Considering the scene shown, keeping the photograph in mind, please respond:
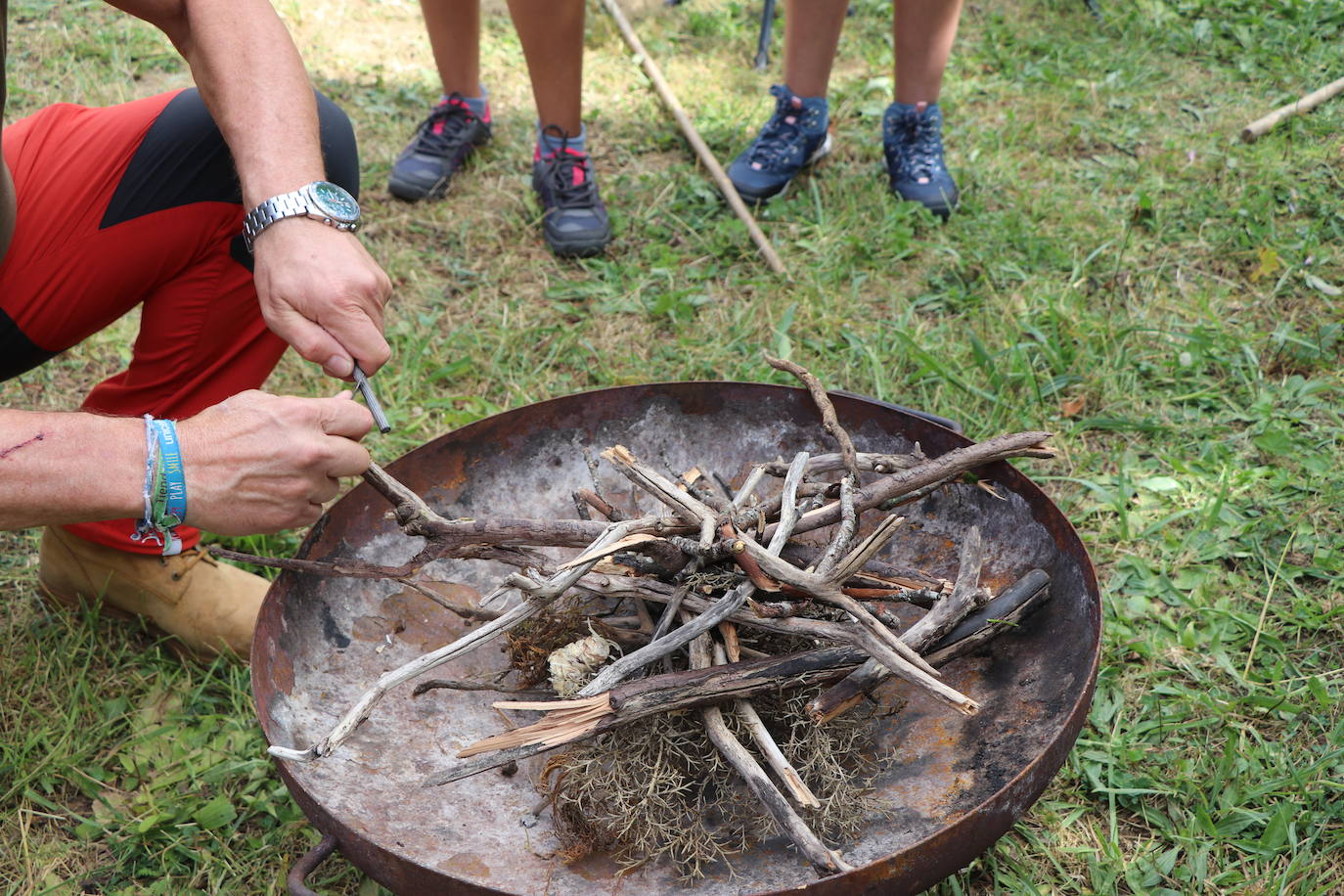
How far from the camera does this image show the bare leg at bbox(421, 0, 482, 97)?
345 cm

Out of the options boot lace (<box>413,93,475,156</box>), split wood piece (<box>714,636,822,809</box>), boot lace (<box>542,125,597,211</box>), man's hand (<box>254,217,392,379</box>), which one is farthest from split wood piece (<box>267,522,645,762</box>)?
boot lace (<box>413,93,475,156</box>)

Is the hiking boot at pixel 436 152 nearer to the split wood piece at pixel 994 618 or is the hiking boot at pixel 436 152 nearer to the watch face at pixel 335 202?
the watch face at pixel 335 202

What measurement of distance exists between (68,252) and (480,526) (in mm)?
1019

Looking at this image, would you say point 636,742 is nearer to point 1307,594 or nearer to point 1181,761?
point 1181,761

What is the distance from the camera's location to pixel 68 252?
74.3 inches

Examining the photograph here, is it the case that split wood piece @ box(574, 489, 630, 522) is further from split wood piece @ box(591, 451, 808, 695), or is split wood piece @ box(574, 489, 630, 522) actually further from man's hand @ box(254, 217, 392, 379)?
man's hand @ box(254, 217, 392, 379)

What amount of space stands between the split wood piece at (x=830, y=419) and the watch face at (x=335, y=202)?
31.4 inches

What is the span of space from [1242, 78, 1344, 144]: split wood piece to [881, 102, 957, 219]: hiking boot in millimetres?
1132

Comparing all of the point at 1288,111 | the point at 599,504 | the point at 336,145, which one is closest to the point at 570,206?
the point at 336,145

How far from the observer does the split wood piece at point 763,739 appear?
4.39ft

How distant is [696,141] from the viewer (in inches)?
151

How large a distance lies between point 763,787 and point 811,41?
286 centimetres

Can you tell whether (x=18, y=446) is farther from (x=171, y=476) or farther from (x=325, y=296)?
(x=325, y=296)

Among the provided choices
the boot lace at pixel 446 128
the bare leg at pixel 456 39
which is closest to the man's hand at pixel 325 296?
the bare leg at pixel 456 39
